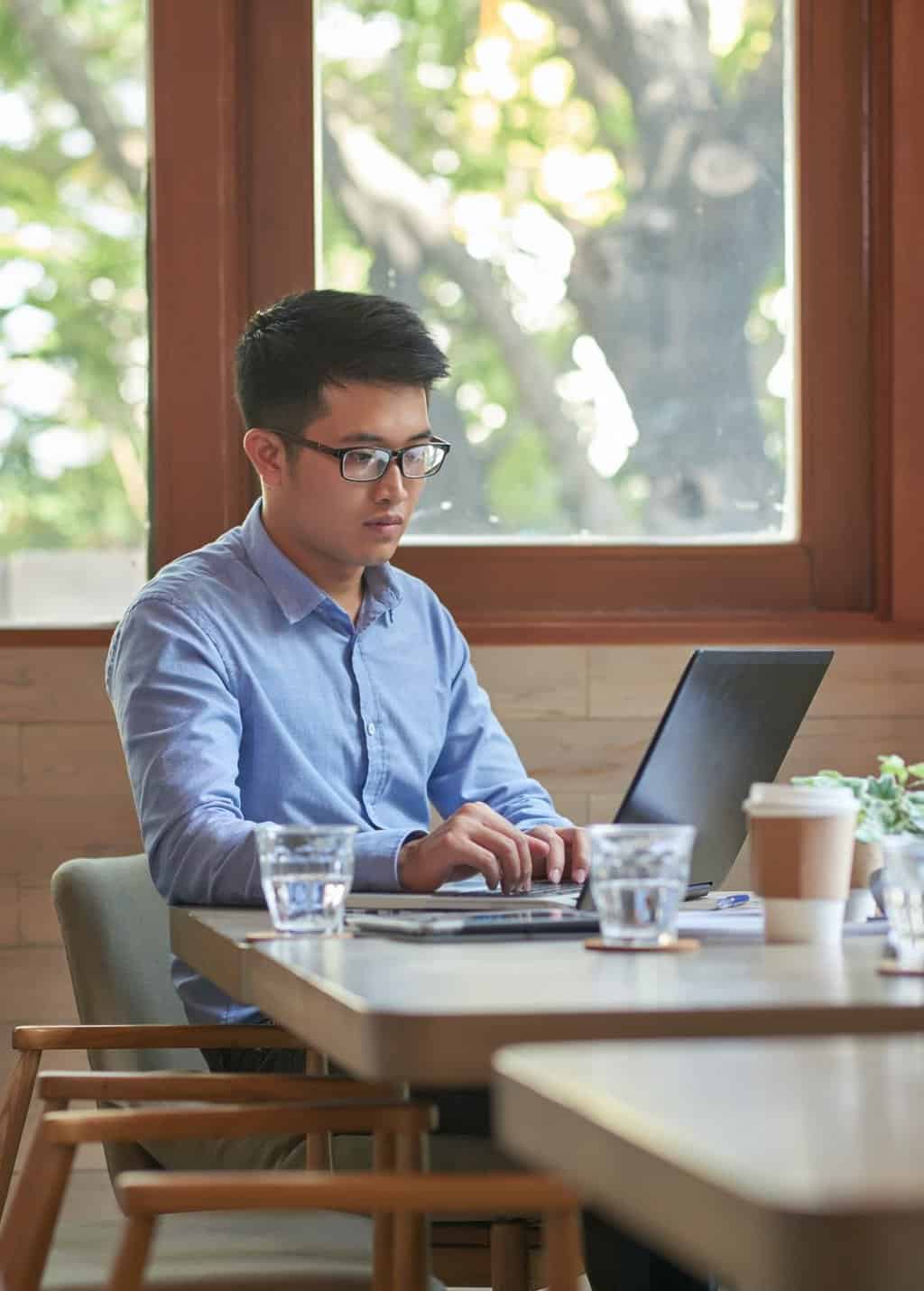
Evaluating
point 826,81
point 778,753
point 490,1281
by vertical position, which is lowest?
point 490,1281

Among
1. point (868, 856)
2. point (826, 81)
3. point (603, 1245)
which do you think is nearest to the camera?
point (868, 856)

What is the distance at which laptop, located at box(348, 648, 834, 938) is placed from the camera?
1645 mm

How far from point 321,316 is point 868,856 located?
107cm

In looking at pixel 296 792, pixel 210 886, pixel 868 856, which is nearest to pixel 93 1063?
pixel 210 886

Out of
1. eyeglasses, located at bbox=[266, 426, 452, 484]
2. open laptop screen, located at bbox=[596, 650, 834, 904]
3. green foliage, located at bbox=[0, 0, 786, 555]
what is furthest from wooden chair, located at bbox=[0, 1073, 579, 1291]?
green foliage, located at bbox=[0, 0, 786, 555]

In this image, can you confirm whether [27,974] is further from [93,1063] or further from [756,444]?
[756,444]

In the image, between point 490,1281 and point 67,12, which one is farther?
point 67,12

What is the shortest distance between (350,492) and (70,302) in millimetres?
983

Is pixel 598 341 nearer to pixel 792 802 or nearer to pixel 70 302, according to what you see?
pixel 70 302

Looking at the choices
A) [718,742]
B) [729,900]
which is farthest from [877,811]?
[729,900]

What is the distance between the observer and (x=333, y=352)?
2438 mm

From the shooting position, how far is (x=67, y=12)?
10.4 feet

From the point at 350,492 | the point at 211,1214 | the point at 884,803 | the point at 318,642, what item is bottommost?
the point at 211,1214

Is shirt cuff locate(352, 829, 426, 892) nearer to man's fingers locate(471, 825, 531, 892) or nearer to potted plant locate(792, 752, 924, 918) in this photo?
man's fingers locate(471, 825, 531, 892)
